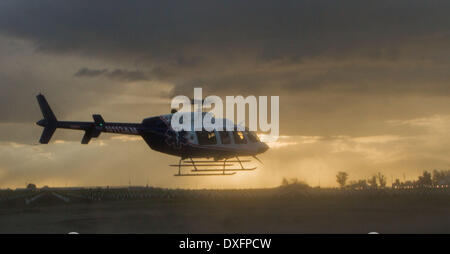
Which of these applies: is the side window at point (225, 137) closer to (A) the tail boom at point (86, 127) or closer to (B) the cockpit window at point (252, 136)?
(B) the cockpit window at point (252, 136)

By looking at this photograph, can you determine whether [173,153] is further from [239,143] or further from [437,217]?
[437,217]

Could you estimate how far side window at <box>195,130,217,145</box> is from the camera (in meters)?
35.1

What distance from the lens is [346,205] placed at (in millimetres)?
55094

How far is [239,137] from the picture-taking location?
120ft

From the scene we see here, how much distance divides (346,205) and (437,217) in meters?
11.2

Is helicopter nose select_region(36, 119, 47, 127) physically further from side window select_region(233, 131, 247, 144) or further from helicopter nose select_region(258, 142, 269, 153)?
helicopter nose select_region(258, 142, 269, 153)

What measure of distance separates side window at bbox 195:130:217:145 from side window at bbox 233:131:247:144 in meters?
1.61

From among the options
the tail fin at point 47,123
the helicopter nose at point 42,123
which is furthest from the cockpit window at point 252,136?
the helicopter nose at point 42,123

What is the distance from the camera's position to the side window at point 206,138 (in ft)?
115

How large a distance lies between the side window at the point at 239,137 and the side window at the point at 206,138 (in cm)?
161

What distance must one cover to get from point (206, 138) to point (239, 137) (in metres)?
2.59

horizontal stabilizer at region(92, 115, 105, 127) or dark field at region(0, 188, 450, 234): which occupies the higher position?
horizontal stabilizer at region(92, 115, 105, 127)

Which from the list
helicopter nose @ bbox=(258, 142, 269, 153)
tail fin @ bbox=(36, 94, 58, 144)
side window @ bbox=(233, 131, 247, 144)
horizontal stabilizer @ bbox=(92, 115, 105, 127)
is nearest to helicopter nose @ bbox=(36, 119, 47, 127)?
tail fin @ bbox=(36, 94, 58, 144)
